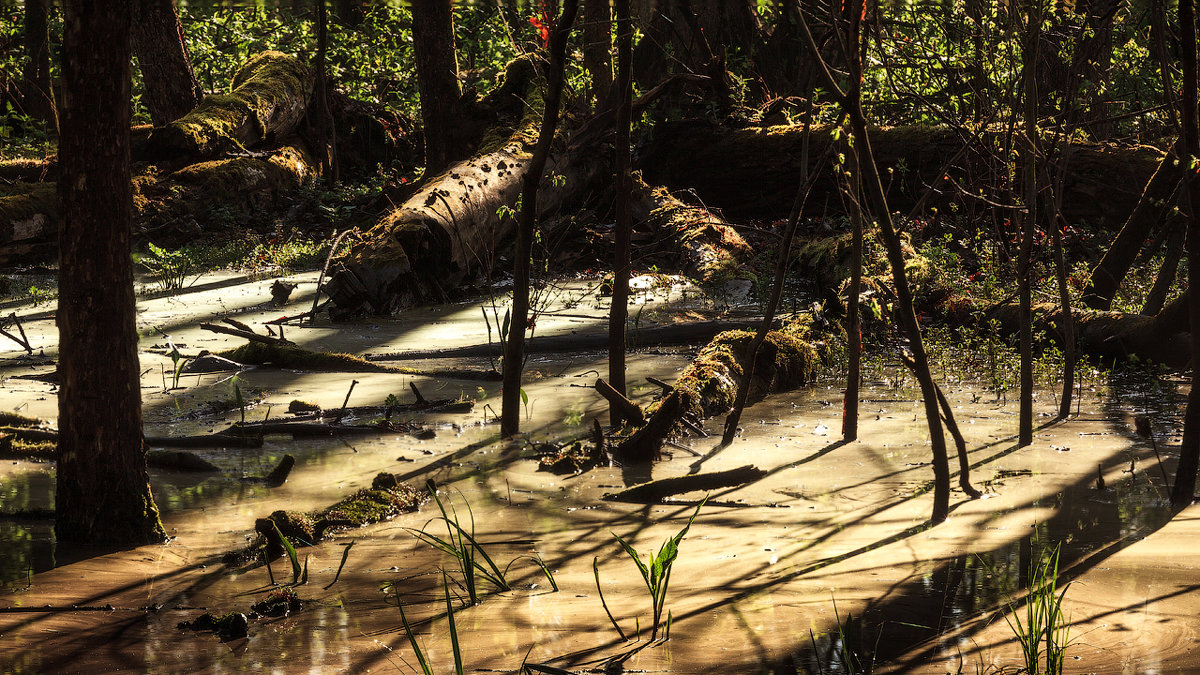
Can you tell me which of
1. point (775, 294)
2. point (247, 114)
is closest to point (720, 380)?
point (775, 294)

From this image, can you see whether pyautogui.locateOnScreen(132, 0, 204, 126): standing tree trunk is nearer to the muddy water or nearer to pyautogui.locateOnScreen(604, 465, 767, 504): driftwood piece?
the muddy water

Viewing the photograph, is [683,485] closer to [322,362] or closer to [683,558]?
[683,558]

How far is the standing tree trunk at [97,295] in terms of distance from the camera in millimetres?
3684

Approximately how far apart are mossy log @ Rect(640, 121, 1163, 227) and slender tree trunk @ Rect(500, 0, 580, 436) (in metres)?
6.06

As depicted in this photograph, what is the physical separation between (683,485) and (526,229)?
179cm

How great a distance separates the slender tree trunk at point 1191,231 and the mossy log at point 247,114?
43.0ft

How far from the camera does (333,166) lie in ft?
51.9

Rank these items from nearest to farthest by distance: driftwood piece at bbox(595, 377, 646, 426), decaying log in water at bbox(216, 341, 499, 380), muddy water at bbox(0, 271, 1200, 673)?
muddy water at bbox(0, 271, 1200, 673)
driftwood piece at bbox(595, 377, 646, 426)
decaying log in water at bbox(216, 341, 499, 380)

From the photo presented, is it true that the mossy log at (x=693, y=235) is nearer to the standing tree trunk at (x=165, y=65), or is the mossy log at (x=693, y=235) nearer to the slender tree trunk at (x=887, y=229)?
the slender tree trunk at (x=887, y=229)

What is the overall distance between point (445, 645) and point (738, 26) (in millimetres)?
17665

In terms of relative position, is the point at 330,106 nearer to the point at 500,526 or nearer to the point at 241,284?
the point at 241,284

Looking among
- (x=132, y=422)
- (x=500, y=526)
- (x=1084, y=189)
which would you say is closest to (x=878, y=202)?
(x=500, y=526)

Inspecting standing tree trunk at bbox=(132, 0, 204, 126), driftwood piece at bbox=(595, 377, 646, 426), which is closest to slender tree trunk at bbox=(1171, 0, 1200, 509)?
driftwood piece at bbox=(595, 377, 646, 426)

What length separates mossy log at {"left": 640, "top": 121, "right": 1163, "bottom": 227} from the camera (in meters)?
11.0
